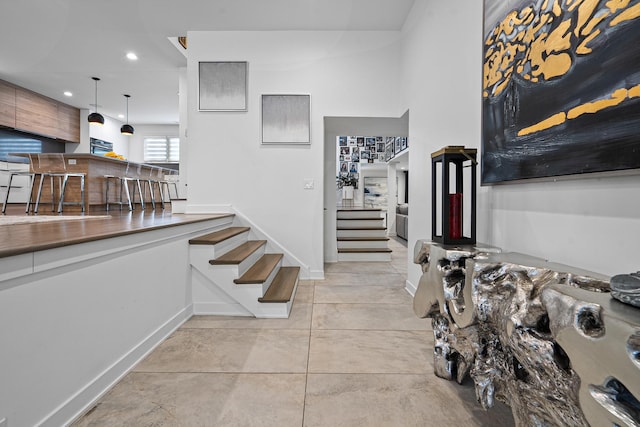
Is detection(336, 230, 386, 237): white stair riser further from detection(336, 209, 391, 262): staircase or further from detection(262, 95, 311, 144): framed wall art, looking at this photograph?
detection(262, 95, 311, 144): framed wall art

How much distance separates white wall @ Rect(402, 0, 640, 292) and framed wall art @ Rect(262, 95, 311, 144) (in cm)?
126

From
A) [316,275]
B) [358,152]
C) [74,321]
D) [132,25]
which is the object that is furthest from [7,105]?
[358,152]

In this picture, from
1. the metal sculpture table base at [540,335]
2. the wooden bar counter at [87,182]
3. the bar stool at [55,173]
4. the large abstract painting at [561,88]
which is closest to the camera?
the metal sculpture table base at [540,335]

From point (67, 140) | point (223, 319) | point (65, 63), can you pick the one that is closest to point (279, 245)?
point (223, 319)

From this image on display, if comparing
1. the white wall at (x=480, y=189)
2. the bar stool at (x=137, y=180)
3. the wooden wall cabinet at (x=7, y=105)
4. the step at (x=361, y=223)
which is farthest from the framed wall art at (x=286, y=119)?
the wooden wall cabinet at (x=7, y=105)

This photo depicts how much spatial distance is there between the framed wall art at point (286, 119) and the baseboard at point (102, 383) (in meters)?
2.47

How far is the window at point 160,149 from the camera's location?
10312 mm

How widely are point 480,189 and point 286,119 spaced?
2.63m

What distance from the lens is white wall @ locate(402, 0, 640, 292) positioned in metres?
1.01

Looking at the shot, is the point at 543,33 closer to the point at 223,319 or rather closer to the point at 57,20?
the point at 223,319

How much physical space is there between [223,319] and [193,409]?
1.16 metres

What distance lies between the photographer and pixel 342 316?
257 centimetres

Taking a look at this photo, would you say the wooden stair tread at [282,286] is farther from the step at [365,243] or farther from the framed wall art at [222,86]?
the framed wall art at [222,86]

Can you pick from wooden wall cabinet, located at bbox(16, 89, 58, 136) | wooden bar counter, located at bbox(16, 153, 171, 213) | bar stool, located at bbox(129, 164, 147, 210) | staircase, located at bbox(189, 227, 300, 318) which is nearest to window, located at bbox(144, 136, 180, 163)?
wooden wall cabinet, located at bbox(16, 89, 58, 136)
